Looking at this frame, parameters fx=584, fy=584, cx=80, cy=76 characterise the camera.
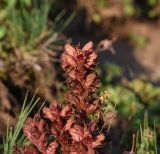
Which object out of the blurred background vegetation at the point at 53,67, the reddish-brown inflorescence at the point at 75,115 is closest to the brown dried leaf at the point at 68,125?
the reddish-brown inflorescence at the point at 75,115

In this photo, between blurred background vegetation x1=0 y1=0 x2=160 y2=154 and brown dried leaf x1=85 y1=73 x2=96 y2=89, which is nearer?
brown dried leaf x1=85 y1=73 x2=96 y2=89

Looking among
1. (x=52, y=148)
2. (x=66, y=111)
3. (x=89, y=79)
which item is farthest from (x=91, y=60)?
(x=52, y=148)

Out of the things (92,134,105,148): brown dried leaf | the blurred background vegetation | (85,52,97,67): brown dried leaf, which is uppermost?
the blurred background vegetation

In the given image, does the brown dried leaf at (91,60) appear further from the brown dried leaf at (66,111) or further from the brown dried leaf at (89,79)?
the brown dried leaf at (66,111)

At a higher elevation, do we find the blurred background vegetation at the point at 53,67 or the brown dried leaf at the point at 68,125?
the blurred background vegetation at the point at 53,67

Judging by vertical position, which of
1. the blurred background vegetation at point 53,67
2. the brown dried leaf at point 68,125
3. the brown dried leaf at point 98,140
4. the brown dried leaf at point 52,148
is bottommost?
the brown dried leaf at point 52,148

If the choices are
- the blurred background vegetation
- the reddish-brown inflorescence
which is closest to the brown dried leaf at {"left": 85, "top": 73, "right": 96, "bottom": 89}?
the reddish-brown inflorescence

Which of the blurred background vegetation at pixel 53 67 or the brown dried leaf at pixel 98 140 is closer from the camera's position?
the brown dried leaf at pixel 98 140

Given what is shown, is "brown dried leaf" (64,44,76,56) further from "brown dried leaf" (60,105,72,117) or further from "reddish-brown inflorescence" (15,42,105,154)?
"brown dried leaf" (60,105,72,117)

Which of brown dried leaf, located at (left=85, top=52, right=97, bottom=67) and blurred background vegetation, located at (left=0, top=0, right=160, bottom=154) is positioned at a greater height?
blurred background vegetation, located at (left=0, top=0, right=160, bottom=154)

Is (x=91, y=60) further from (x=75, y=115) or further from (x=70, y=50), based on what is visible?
(x=75, y=115)
